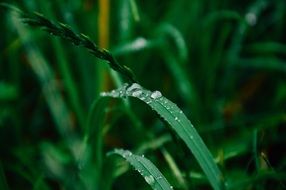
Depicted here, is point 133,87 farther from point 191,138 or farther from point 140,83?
point 140,83

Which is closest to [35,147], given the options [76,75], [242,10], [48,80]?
[48,80]

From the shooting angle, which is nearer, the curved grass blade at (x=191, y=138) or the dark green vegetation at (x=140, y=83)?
the curved grass blade at (x=191, y=138)

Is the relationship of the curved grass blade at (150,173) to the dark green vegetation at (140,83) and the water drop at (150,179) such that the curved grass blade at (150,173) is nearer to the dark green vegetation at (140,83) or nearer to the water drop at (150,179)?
the water drop at (150,179)

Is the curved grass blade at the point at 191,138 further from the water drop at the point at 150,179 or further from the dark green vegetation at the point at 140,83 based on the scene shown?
the dark green vegetation at the point at 140,83

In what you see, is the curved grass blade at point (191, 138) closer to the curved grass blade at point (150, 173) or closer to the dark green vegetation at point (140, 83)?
the curved grass blade at point (150, 173)

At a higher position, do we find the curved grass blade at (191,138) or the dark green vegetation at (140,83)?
the dark green vegetation at (140,83)

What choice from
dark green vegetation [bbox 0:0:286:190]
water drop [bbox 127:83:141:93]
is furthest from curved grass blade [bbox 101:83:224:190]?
dark green vegetation [bbox 0:0:286:190]

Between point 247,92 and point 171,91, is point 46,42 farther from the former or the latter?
point 247,92

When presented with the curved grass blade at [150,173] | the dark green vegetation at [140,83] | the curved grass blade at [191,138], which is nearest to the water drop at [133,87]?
the curved grass blade at [191,138]

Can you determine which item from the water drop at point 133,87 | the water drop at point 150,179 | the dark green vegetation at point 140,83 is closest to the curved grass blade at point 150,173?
the water drop at point 150,179
